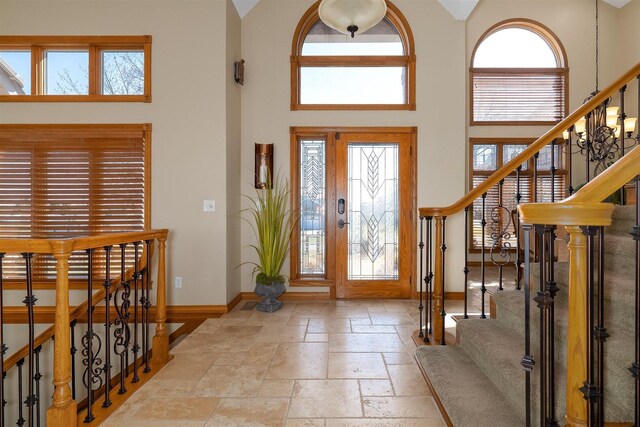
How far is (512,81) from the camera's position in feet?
17.5

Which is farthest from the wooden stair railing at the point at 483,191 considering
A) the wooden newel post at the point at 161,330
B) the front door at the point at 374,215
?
the wooden newel post at the point at 161,330

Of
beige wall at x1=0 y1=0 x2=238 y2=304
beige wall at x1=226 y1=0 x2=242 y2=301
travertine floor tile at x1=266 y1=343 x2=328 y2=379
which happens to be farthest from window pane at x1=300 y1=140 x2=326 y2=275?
travertine floor tile at x1=266 y1=343 x2=328 y2=379

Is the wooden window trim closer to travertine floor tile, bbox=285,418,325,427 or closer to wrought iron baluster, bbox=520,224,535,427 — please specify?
travertine floor tile, bbox=285,418,325,427

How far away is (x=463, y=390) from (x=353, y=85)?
3.68 m

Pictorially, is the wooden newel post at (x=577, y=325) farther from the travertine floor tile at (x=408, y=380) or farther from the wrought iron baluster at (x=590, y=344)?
the travertine floor tile at (x=408, y=380)

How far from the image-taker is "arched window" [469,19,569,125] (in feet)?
17.0

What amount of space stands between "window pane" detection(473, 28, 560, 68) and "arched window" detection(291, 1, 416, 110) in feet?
5.11

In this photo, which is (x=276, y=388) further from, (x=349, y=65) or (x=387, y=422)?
(x=349, y=65)

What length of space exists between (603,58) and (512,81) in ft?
3.90

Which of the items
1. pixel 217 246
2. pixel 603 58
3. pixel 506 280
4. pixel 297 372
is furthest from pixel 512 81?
pixel 297 372

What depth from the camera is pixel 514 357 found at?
1777 millimetres

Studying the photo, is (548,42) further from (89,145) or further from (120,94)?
(89,145)

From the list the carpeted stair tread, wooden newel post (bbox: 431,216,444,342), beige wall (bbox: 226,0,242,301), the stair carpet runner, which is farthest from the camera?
beige wall (bbox: 226,0,242,301)

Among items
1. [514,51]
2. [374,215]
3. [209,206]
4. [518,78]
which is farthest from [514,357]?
[514,51]
